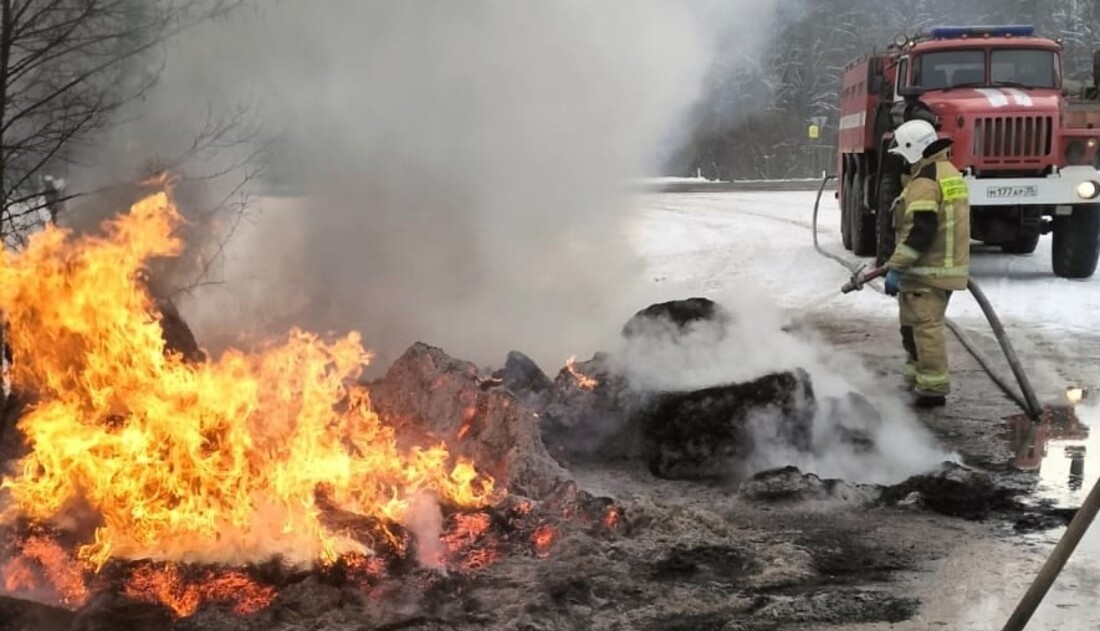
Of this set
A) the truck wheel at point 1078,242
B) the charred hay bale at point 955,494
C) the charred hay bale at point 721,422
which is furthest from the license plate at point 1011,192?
the charred hay bale at point 955,494

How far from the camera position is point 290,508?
13.7ft

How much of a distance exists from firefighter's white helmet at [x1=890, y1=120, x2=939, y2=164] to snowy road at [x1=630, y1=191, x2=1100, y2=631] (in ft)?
5.44

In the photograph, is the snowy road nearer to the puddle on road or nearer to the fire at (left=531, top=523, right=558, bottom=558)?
the puddle on road

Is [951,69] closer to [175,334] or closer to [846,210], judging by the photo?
[846,210]

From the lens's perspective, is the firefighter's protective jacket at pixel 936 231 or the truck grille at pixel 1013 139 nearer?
the firefighter's protective jacket at pixel 936 231

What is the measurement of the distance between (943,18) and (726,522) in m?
15.7

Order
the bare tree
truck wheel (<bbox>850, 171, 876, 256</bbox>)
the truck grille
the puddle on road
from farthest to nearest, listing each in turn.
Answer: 1. truck wheel (<bbox>850, 171, 876, 256</bbox>)
2. the truck grille
3. the bare tree
4. the puddle on road

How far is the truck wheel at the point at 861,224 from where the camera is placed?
13.8 metres

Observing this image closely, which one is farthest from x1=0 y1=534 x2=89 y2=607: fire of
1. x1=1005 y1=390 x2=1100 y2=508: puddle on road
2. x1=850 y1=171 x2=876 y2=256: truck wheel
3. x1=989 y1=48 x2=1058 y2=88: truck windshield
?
x1=850 y1=171 x2=876 y2=256: truck wheel

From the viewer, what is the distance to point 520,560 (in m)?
4.30

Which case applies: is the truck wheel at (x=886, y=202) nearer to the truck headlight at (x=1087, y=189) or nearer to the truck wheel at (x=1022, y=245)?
the truck wheel at (x=1022, y=245)

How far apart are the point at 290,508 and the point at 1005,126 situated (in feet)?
31.1

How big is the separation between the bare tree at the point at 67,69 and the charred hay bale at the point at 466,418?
184cm

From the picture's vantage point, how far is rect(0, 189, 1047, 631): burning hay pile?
3.85 meters
